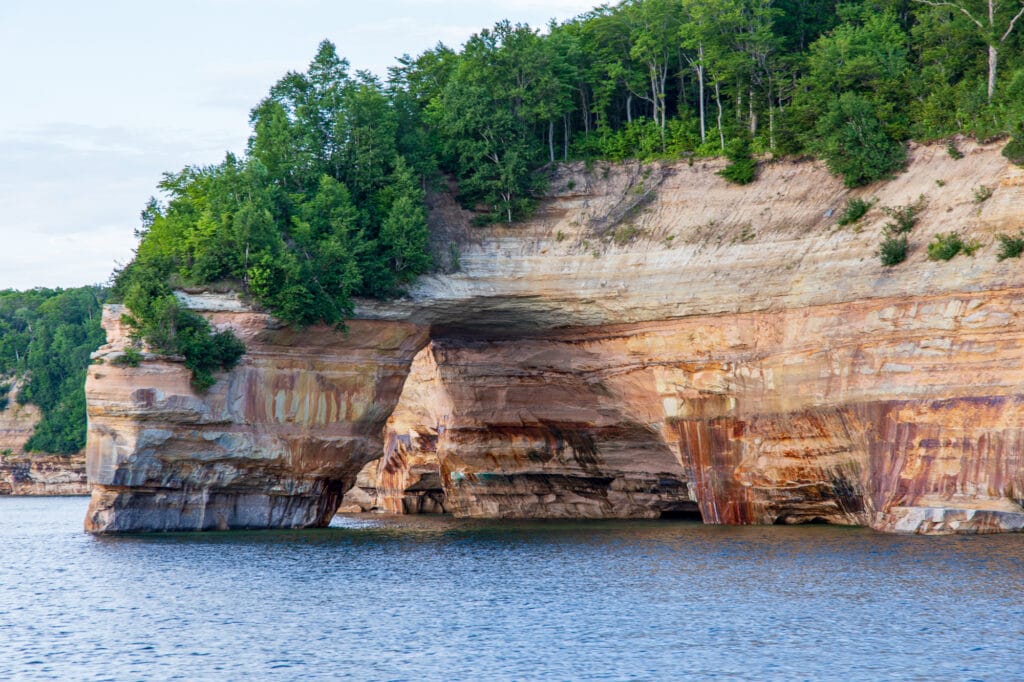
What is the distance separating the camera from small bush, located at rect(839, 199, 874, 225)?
49719 mm

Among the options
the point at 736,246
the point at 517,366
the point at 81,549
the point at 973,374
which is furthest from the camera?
the point at 517,366

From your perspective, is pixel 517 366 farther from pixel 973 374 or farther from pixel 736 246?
pixel 973 374

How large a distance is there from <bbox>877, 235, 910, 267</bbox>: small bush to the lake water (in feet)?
35.5

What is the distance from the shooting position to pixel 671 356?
52969mm

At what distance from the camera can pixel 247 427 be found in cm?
5072

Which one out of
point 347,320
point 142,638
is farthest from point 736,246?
point 142,638

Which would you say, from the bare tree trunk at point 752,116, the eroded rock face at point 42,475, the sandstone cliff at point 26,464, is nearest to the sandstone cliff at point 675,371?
the bare tree trunk at point 752,116

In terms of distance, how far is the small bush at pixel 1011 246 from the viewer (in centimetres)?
4338

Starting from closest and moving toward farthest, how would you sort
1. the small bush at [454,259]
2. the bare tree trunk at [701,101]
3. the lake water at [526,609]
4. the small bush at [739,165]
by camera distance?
the lake water at [526,609] < the small bush at [739,165] < the small bush at [454,259] < the bare tree trunk at [701,101]

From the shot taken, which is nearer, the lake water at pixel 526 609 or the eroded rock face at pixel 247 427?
the lake water at pixel 526 609

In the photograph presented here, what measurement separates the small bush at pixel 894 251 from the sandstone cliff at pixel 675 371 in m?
0.35

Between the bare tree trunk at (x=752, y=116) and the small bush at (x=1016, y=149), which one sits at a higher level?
the bare tree trunk at (x=752, y=116)

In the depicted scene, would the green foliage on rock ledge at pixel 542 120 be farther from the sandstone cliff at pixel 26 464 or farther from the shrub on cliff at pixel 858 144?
the sandstone cliff at pixel 26 464

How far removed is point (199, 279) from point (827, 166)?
27156 mm
